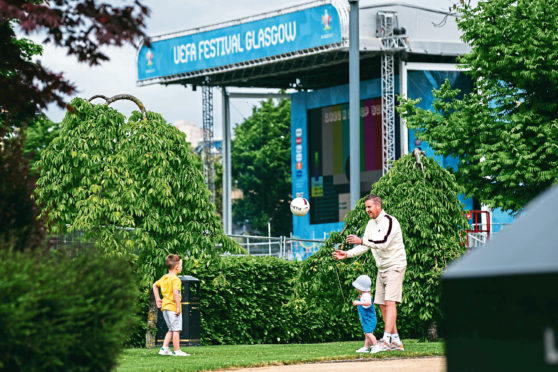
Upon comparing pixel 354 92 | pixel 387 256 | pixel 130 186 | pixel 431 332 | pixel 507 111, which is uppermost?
pixel 507 111

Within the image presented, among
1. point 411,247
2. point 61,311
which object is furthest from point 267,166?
point 61,311

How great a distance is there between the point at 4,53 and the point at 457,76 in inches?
1621

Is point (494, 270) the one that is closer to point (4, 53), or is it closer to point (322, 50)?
point (4, 53)

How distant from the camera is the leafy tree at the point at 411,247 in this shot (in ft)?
51.5

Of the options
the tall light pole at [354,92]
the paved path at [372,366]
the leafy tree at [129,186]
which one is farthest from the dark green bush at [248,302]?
the paved path at [372,366]

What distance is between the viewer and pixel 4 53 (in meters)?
8.64

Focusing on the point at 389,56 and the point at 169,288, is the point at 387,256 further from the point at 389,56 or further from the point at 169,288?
the point at 389,56

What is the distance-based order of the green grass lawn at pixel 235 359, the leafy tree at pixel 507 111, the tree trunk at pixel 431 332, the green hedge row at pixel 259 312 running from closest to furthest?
the green grass lawn at pixel 235 359
the tree trunk at pixel 431 332
the green hedge row at pixel 259 312
the leafy tree at pixel 507 111

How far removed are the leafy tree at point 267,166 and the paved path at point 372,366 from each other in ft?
213

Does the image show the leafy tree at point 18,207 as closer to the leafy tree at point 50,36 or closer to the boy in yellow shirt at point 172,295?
the leafy tree at point 50,36

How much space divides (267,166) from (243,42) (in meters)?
29.4

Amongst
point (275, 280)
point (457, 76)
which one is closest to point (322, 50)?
point (457, 76)

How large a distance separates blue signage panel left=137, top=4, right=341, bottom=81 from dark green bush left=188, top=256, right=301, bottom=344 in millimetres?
24523

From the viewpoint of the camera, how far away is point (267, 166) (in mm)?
78062
